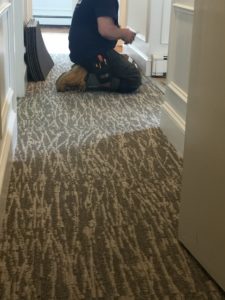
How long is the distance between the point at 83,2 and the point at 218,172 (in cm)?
254

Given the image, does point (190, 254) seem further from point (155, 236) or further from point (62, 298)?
point (62, 298)

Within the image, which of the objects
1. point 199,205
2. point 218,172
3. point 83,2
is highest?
Answer: point 83,2

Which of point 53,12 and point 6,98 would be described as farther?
point 53,12

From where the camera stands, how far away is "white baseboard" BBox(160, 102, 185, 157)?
7.77 ft

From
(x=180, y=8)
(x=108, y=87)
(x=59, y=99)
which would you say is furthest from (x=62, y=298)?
(x=108, y=87)

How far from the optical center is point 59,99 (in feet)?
11.1

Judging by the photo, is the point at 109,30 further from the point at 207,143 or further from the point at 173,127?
the point at 207,143

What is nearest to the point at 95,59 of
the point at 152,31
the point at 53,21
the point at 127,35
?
the point at 127,35

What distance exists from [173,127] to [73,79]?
4.13ft

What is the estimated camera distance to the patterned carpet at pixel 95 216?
1.37 m

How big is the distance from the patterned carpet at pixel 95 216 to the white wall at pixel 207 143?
0.10 m

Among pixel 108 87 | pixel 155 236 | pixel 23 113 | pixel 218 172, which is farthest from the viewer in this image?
pixel 108 87

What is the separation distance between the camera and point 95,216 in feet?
5.75

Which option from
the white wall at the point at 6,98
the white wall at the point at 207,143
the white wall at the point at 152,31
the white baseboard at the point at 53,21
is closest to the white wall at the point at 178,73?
the white wall at the point at 6,98
